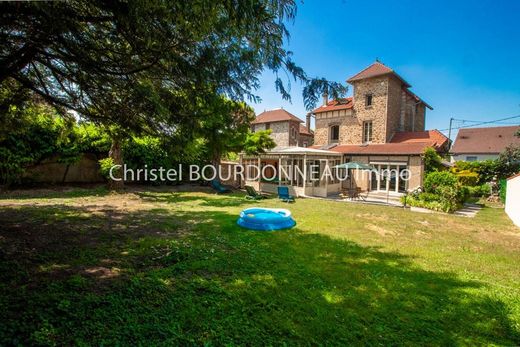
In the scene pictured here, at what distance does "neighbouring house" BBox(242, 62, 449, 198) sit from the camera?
18.2 metres

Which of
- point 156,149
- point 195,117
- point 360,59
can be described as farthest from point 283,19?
point 360,59

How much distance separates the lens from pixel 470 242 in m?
7.62

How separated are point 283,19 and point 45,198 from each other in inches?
528

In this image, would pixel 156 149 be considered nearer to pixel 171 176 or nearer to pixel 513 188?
pixel 171 176

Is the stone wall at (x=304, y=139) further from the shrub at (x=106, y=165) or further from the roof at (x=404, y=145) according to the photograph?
the shrub at (x=106, y=165)

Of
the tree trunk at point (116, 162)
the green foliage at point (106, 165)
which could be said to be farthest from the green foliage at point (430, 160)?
the green foliage at point (106, 165)

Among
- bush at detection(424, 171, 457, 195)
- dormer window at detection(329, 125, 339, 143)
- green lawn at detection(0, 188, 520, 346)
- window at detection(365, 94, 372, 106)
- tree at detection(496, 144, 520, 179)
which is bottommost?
green lawn at detection(0, 188, 520, 346)

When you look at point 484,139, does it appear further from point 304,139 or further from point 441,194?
point 441,194

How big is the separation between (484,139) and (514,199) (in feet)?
103

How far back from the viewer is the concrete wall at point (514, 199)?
1048 centimetres

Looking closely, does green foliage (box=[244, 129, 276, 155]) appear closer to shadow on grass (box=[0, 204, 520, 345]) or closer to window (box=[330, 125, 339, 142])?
window (box=[330, 125, 339, 142])

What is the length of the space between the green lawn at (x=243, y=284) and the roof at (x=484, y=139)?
110 feet

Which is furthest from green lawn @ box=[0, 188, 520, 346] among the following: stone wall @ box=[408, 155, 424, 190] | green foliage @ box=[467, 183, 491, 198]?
green foliage @ box=[467, 183, 491, 198]

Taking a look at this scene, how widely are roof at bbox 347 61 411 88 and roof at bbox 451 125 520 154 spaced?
1913 cm
